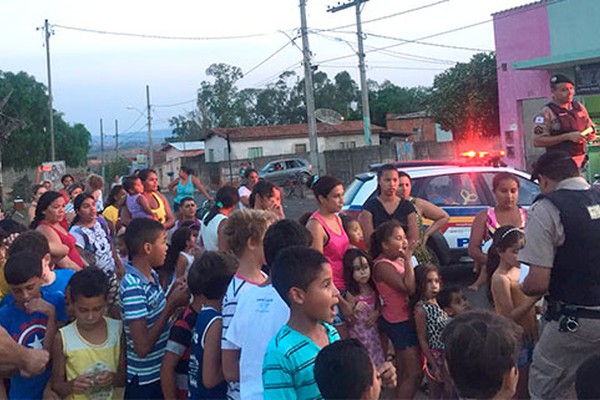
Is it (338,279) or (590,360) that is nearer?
(590,360)

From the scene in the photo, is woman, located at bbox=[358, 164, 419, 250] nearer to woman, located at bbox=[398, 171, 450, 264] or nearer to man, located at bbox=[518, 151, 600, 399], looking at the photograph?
woman, located at bbox=[398, 171, 450, 264]

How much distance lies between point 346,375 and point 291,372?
1.33 feet

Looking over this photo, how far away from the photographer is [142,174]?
10.2m

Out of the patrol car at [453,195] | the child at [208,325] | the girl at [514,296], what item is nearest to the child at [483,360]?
the child at [208,325]

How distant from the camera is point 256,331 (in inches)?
135

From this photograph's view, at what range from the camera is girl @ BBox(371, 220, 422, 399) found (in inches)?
218

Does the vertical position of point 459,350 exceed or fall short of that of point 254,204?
it falls short

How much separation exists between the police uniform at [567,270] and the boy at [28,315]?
2862mm

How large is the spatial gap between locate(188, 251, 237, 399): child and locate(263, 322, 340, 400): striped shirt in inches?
28.3

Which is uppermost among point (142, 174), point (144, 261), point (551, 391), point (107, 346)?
point (142, 174)

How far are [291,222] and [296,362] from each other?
112cm

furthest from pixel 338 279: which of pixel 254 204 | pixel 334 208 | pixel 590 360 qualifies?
pixel 590 360

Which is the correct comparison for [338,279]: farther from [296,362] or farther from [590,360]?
[590,360]

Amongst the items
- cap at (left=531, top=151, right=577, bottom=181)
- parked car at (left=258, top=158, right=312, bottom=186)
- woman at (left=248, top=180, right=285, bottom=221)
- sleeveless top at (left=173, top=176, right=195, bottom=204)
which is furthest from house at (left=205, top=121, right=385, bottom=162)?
cap at (left=531, top=151, right=577, bottom=181)
